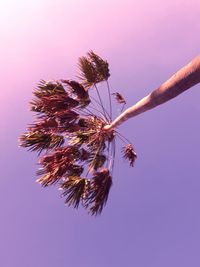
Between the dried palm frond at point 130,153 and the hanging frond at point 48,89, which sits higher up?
the hanging frond at point 48,89

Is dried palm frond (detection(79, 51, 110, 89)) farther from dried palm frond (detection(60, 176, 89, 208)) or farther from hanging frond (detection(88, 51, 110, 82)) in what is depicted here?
dried palm frond (detection(60, 176, 89, 208))

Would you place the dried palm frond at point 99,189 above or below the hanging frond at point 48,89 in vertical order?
below

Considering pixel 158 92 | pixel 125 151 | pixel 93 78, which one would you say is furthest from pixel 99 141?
pixel 158 92

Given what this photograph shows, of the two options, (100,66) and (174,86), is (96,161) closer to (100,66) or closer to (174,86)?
(100,66)

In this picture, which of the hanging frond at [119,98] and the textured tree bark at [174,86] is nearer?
the textured tree bark at [174,86]

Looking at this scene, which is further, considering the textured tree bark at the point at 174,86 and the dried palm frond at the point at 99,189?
the dried palm frond at the point at 99,189

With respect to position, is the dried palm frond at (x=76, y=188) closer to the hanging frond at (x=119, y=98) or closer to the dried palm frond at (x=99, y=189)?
the dried palm frond at (x=99, y=189)

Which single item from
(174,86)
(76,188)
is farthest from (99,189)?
(174,86)

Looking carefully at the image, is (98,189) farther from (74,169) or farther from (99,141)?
(99,141)

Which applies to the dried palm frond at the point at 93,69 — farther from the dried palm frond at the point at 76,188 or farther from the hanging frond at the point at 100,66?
the dried palm frond at the point at 76,188
